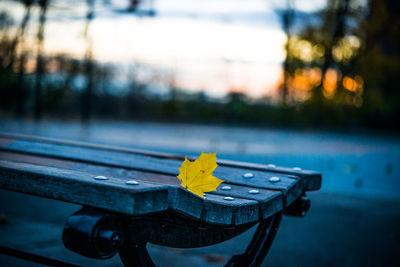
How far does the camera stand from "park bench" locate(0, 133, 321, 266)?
90cm

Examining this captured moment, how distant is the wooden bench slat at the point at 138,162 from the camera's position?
1.41 meters

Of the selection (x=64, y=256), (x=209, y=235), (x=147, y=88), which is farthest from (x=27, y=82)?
(x=209, y=235)

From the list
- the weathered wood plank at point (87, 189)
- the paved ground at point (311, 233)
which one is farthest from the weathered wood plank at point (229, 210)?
the paved ground at point (311, 233)

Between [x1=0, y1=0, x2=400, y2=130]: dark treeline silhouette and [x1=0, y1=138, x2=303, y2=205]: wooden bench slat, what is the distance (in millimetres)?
10155

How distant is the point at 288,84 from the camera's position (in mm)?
14719

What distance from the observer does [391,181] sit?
613 cm

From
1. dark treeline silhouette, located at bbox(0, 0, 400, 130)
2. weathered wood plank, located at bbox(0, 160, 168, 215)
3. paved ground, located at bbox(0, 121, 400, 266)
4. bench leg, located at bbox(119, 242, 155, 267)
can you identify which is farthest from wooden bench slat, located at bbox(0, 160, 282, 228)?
dark treeline silhouette, located at bbox(0, 0, 400, 130)

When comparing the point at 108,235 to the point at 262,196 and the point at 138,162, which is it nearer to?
the point at 262,196

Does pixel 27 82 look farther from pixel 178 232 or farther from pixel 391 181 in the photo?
pixel 178 232

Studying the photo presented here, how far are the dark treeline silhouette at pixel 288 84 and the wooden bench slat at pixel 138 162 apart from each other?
10155 millimetres

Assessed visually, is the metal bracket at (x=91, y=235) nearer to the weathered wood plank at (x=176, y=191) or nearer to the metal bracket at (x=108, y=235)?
the metal bracket at (x=108, y=235)

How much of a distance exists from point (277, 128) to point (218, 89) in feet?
11.1

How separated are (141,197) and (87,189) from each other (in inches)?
5.2

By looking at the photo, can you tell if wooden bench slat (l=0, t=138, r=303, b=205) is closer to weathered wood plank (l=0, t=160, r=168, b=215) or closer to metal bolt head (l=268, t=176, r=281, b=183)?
metal bolt head (l=268, t=176, r=281, b=183)
